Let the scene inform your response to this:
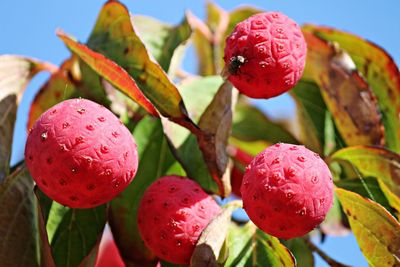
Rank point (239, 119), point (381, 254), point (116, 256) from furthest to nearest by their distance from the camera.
A: point (239, 119) → point (116, 256) → point (381, 254)

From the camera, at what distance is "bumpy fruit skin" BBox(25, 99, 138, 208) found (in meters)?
1.41

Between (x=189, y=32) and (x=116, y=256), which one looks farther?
(x=116, y=256)

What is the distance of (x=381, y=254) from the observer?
64.2 inches

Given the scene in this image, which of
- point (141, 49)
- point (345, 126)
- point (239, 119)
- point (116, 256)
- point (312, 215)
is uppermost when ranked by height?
point (141, 49)

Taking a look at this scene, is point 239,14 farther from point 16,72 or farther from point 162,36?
point 16,72

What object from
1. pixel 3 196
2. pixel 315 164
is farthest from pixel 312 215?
pixel 3 196

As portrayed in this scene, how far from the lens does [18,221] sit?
1.73m

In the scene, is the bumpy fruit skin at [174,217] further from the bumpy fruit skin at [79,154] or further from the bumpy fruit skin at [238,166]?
the bumpy fruit skin at [238,166]

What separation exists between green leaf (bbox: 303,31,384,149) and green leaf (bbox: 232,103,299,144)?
259 mm

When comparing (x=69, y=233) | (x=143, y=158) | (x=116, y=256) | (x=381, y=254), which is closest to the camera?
(x=381, y=254)

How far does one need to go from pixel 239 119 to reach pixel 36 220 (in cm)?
84

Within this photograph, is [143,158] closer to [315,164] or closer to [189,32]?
[189,32]

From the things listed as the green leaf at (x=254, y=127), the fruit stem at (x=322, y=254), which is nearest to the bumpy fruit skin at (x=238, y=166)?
the green leaf at (x=254, y=127)

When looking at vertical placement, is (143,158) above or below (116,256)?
above
